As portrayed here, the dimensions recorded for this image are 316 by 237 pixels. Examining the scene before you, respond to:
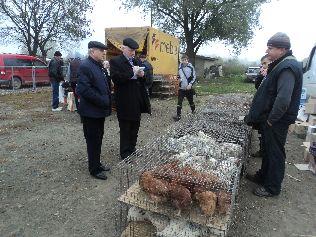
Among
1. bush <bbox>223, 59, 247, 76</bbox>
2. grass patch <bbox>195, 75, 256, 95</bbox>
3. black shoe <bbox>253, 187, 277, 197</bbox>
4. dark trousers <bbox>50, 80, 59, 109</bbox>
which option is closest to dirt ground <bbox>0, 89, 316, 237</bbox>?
black shoe <bbox>253, 187, 277, 197</bbox>

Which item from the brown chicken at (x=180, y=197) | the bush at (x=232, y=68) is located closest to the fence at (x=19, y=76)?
the brown chicken at (x=180, y=197)

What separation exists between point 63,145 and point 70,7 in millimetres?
27783

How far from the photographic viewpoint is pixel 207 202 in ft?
10.2

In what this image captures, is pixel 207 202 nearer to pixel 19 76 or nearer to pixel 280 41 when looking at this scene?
pixel 280 41

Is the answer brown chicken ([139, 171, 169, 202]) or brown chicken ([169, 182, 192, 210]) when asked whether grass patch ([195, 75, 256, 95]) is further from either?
brown chicken ([169, 182, 192, 210])

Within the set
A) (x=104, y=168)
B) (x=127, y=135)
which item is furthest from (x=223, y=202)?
(x=127, y=135)

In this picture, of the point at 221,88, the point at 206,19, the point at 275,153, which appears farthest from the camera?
the point at 206,19

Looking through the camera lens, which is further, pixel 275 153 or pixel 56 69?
pixel 56 69

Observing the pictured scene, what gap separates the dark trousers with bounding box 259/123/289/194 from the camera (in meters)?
4.40

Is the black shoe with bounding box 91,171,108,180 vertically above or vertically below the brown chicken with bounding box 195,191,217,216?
below

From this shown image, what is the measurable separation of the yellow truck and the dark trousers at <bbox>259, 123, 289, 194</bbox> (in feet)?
27.3

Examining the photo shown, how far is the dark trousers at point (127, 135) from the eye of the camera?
5.61 m

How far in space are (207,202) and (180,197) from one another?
26 cm

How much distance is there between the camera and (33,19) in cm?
3156
